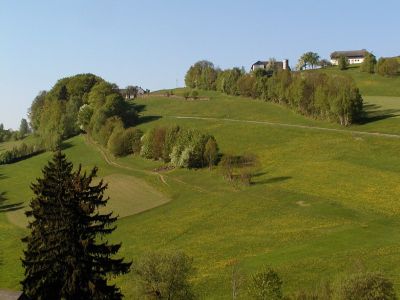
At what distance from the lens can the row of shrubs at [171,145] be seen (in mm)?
89750

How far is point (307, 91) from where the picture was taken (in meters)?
122

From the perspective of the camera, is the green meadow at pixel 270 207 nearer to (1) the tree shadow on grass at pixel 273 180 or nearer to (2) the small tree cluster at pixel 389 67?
(1) the tree shadow on grass at pixel 273 180

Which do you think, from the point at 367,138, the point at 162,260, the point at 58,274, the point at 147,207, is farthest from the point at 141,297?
the point at 367,138

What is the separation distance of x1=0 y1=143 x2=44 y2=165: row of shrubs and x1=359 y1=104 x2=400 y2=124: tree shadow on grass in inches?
3061

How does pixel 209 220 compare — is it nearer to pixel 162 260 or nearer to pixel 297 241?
pixel 297 241

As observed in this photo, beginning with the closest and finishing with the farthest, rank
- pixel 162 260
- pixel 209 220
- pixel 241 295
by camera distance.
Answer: pixel 162 260 → pixel 241 295 → pixel 209 220

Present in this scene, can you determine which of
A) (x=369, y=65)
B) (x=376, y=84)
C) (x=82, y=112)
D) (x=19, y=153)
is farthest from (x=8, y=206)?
(x=369, y=65)

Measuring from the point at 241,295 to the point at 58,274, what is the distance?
18.9m

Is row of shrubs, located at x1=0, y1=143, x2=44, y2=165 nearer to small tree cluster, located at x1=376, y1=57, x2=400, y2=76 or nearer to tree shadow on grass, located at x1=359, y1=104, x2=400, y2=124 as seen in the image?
tree shadow on grass, located at x1=359, y1=104, x2=400, y2=124

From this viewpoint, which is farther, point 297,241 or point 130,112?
point 130,112

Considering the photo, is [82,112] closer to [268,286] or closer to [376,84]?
[376,84]

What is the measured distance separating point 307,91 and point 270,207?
64.2 meters

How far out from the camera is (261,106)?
142875 millimetres

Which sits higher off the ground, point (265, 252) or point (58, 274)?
point (58, 274)
